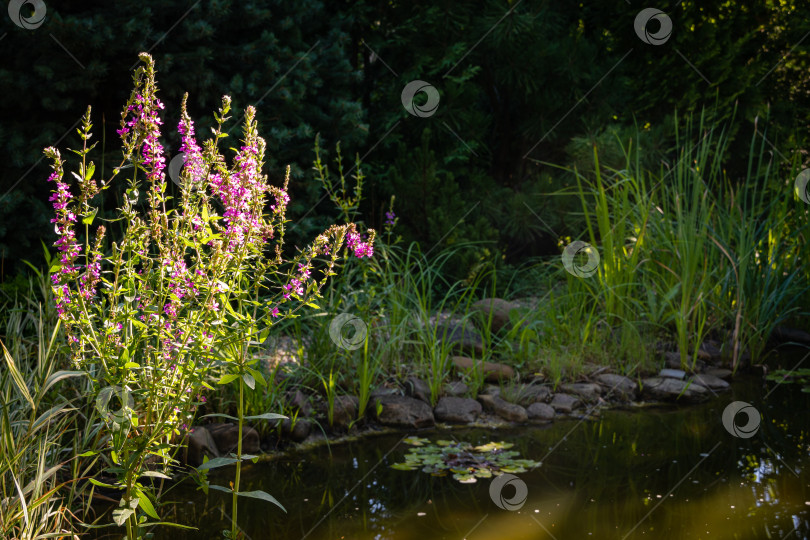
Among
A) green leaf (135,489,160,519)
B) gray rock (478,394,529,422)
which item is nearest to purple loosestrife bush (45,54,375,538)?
green leaf (135,489,160,519)

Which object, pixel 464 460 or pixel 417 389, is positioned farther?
pixel 417 389

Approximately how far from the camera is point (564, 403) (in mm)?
3742

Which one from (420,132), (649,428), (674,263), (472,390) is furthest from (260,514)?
(420,132)

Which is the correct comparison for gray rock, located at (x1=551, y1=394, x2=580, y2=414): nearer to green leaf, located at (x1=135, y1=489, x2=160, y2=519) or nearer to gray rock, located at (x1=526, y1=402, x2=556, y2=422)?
gray rock, located at (x1=526, y1=402, x2=556, y2=422)

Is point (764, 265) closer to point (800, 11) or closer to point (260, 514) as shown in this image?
point (800, 11)

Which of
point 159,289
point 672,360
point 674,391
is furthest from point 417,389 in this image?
point 159,289

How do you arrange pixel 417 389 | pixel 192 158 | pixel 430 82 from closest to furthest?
pixel 192 158 < pixel 417 389 < pixel 430 82

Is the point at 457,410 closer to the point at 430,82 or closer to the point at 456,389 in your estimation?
the point at 456,389

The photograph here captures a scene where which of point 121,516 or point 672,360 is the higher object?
point 672,360

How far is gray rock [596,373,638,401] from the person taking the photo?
12.7 ft

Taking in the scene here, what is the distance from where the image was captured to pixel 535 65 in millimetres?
6289

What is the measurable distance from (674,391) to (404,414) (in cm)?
153

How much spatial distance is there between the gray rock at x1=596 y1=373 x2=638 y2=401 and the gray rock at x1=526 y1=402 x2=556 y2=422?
416mm

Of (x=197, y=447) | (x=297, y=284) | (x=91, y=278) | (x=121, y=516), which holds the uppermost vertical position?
(x=297, y=284)
